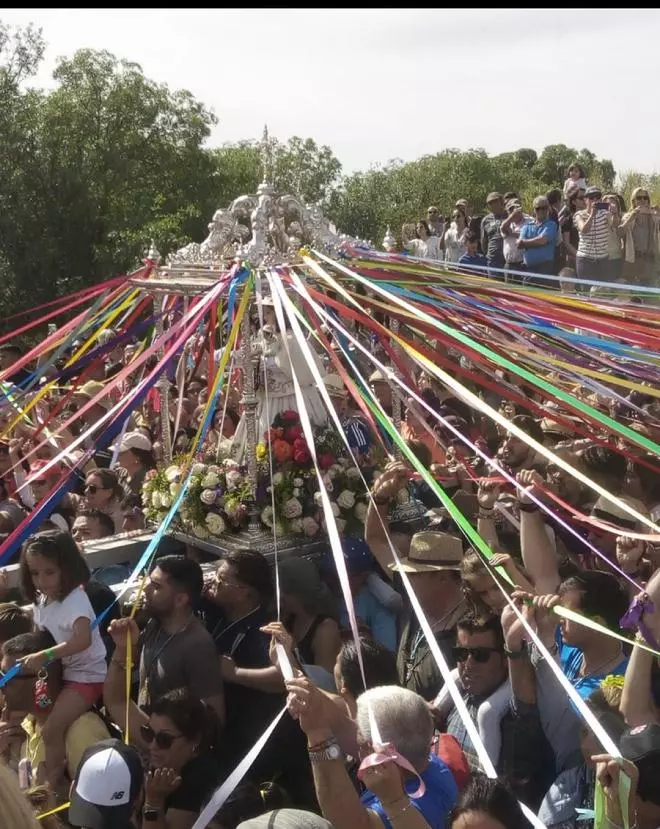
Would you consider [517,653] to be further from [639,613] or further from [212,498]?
[212,498]

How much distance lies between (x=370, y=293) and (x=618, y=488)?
195 centimetres

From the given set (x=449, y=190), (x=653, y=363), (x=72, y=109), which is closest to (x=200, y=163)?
(x=72, y=109)

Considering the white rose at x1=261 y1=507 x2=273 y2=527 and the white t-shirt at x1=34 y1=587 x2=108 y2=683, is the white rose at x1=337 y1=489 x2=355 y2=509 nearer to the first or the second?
the white rose at x1=261 y1=507 x2=273 y2=527

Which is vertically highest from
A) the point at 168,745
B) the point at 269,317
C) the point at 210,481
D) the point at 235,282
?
the point at 235,282

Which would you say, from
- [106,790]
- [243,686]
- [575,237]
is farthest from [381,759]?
[575,237]

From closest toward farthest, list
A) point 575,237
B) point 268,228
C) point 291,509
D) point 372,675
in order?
point 372,675 → point 291,509 → point 268,228 → point 575,237

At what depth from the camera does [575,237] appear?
12.1 meters

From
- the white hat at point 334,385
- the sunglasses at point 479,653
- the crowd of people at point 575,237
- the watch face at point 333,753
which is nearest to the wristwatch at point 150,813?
the watch face at point 333,753

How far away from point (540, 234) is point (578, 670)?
28.2ft

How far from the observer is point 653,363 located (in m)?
4.75

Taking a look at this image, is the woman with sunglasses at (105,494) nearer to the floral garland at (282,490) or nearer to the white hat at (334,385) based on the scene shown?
the floral garland at (282,490)

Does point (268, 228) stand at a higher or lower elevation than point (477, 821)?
higher

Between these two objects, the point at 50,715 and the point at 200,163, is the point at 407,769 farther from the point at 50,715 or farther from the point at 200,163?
the point at 200,163

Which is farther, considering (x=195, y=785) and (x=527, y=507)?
(x=527, y=507)
